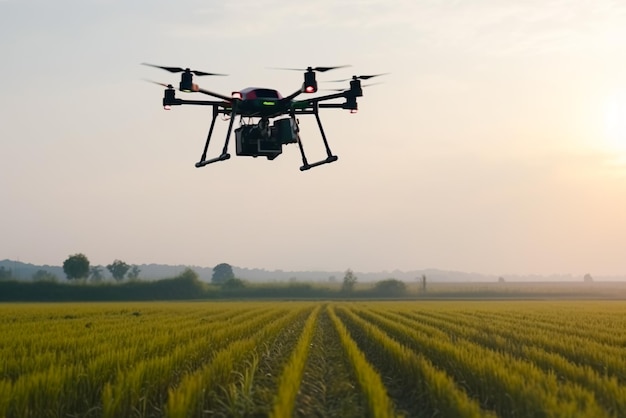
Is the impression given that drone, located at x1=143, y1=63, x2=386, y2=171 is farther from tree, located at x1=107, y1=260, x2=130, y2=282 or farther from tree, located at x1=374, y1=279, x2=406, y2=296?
tree, located at x1=107, y1=260, x2=130, y2=282

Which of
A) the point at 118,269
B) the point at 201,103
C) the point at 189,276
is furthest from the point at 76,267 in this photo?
the point at 201,103

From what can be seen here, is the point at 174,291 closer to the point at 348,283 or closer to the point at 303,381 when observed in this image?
the point at 348,283

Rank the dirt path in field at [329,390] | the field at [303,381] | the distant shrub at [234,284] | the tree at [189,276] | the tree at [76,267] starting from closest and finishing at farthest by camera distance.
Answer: the field at [303,381]
the dirt path in field at [329,390]
the tree at [189,276]
the distant shrub at [234,284]
the tree at [76,267]

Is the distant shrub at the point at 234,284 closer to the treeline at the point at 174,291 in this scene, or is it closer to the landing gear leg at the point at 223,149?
the treeline at the point at 174,291

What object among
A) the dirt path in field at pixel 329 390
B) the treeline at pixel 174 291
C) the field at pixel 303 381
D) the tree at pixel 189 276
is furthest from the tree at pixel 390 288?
the dirt path in field at pixel 329 390

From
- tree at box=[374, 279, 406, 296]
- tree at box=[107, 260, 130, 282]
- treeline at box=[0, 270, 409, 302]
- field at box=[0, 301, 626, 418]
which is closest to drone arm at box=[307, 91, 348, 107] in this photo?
field at box=[0, 301, 626, 418]

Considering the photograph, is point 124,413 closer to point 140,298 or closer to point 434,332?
point 434,332
